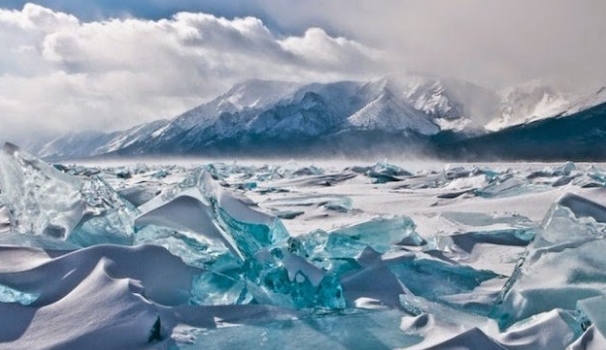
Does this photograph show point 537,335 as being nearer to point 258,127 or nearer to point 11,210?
point 11,210

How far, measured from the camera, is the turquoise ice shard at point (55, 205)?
3.51 m

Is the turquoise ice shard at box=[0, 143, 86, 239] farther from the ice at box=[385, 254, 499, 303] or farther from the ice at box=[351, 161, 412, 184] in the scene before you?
the ice at box=[351, 161, 412, 184]

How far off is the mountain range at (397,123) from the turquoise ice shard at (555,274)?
→ 8774cm

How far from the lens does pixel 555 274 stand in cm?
286

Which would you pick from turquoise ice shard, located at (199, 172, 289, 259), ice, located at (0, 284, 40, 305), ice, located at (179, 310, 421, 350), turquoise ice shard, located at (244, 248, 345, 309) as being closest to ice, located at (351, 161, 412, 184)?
turquoise ice shard, located at (199, 172, 289, 259)

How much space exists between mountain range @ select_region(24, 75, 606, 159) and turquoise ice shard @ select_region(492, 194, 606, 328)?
8774 centimetres

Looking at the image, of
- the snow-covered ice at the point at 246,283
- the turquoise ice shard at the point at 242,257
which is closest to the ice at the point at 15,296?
the snow-covered ice at the point at 246,283

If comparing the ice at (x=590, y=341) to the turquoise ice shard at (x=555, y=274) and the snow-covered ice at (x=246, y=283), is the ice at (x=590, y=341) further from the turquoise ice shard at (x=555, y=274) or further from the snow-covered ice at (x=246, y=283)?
the turquoise ice shard at (x=555, y=274)

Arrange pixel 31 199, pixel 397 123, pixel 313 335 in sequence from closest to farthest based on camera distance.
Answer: pixel 313 335 → pixel 31 199 → pixel 397 123

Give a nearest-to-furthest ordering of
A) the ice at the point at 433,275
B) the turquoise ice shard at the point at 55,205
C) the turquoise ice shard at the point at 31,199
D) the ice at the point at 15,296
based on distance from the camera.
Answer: the ice at the point at 15,296 → the ice at the point at 433,275 → the turquoise ice shard at the point at 55,205 → the turquoise ice shard at the point at 31,199

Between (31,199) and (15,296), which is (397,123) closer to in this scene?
(31,199)

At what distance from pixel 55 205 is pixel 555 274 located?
2.78 m

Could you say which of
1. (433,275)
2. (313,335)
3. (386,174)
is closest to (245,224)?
(433,275)

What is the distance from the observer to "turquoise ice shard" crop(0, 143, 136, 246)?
3508 millimetres
